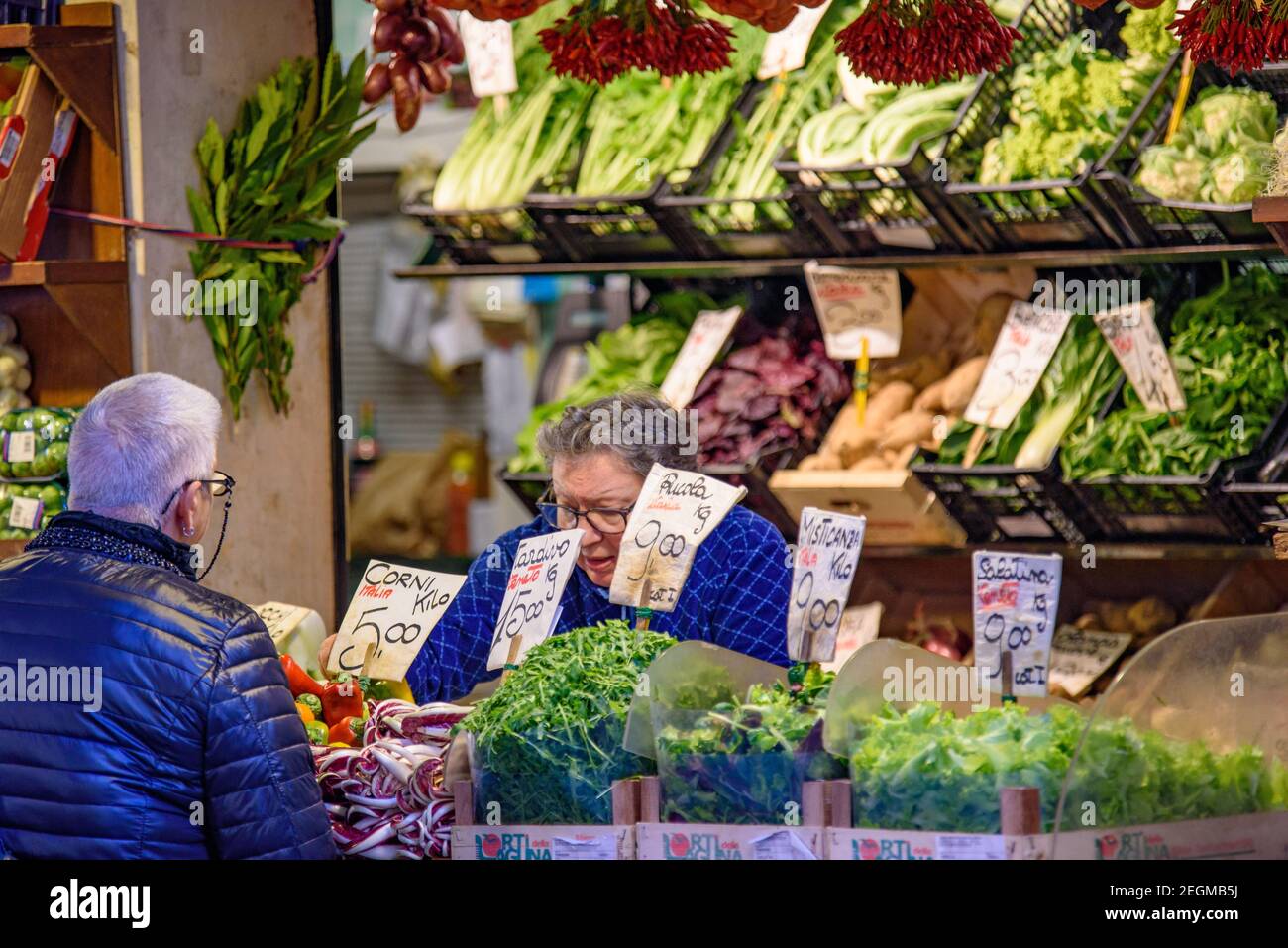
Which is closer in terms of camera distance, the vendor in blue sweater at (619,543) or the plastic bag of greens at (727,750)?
the plastic bag of greens at (727,750)

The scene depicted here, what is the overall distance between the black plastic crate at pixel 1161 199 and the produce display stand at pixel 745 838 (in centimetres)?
240

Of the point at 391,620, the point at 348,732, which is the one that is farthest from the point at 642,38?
the point at 348,732

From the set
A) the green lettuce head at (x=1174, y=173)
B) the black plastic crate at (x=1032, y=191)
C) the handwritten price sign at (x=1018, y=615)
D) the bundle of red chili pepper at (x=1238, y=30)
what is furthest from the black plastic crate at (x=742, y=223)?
the handwritten price sign at (x=1018, y=615)

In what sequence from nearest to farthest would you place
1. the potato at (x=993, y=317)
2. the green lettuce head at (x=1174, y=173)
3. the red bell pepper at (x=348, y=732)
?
Result: the red bell pepper at (x=348, y=732) → the green lettuce head at (x=1174, y=173) → the potato at (x=993, y=317)

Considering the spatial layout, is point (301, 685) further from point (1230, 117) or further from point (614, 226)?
point (1230, 117)

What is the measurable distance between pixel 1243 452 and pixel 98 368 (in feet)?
9.79

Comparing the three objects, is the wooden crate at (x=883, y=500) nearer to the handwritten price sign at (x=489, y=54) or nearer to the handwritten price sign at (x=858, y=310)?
the handwritten price sign at (x=858, y=310)

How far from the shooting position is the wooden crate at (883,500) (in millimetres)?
4770

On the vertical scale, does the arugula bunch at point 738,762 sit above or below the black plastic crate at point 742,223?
below

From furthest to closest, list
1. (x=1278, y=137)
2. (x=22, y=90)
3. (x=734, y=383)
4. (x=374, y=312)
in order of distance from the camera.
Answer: (x=374, y=312), (x=734, y=383), (x=22, y=90), (x=1278, y=137)

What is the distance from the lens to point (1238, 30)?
9.73 ft
